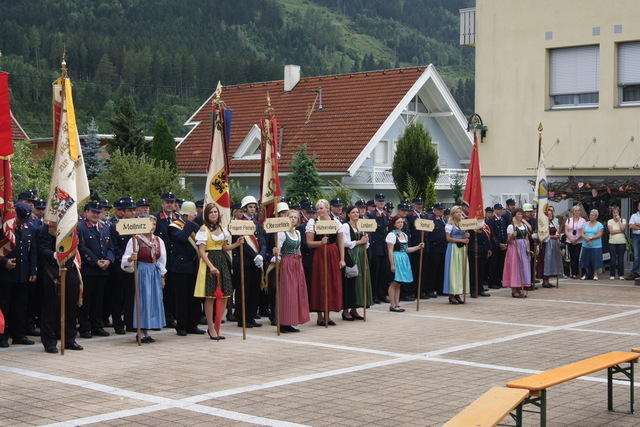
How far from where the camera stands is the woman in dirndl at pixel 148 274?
12903 millimetres

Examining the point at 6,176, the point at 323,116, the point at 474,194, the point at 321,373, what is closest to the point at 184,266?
the point at 6,176

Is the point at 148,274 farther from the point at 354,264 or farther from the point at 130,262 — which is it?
the point at 354,264

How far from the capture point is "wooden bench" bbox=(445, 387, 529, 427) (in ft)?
21.7

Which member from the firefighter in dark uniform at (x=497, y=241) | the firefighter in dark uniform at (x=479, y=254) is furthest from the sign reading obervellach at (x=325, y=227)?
the firefighter in dark uniform at (x=497, y=241)

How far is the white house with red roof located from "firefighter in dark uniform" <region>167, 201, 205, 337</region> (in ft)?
62.3

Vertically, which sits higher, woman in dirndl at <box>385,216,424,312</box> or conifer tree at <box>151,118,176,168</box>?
conifer tree at <box>151,118,176,168</box>

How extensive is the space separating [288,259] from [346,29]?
18344cm

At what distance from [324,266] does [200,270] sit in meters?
2.22

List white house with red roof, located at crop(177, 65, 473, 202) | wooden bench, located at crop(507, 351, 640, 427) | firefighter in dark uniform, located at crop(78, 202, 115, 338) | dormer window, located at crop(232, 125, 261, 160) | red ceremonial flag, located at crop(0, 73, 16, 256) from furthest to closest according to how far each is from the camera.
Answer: dormer window, located at crop(232, 125, 261, 160) → white house with red roof, located at crop(177, 65, 473, 202) → firefighter in dark uniform, located at crop(78, 202, 115, 338) → red ceremonial flag, located at crop(0, 73, 16, 256) → wooden bench, located at crop(507, 351, 640, 427)

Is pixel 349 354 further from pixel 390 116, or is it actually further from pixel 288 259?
pixel 390 116

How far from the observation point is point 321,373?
10570mm

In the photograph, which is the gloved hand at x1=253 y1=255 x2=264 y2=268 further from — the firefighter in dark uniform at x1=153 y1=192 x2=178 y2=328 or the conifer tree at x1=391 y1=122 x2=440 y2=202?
the conifer tree at x1=391 y1=122 x2=440 y2=202

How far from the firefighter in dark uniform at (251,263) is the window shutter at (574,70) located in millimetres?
14190

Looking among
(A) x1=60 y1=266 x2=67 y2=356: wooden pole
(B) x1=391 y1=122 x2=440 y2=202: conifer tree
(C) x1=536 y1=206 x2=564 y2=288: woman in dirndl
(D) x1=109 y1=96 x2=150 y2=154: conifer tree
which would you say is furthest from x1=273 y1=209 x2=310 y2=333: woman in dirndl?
(D) x1=109 y1=96 x2=150 y2=154: conifer tree
